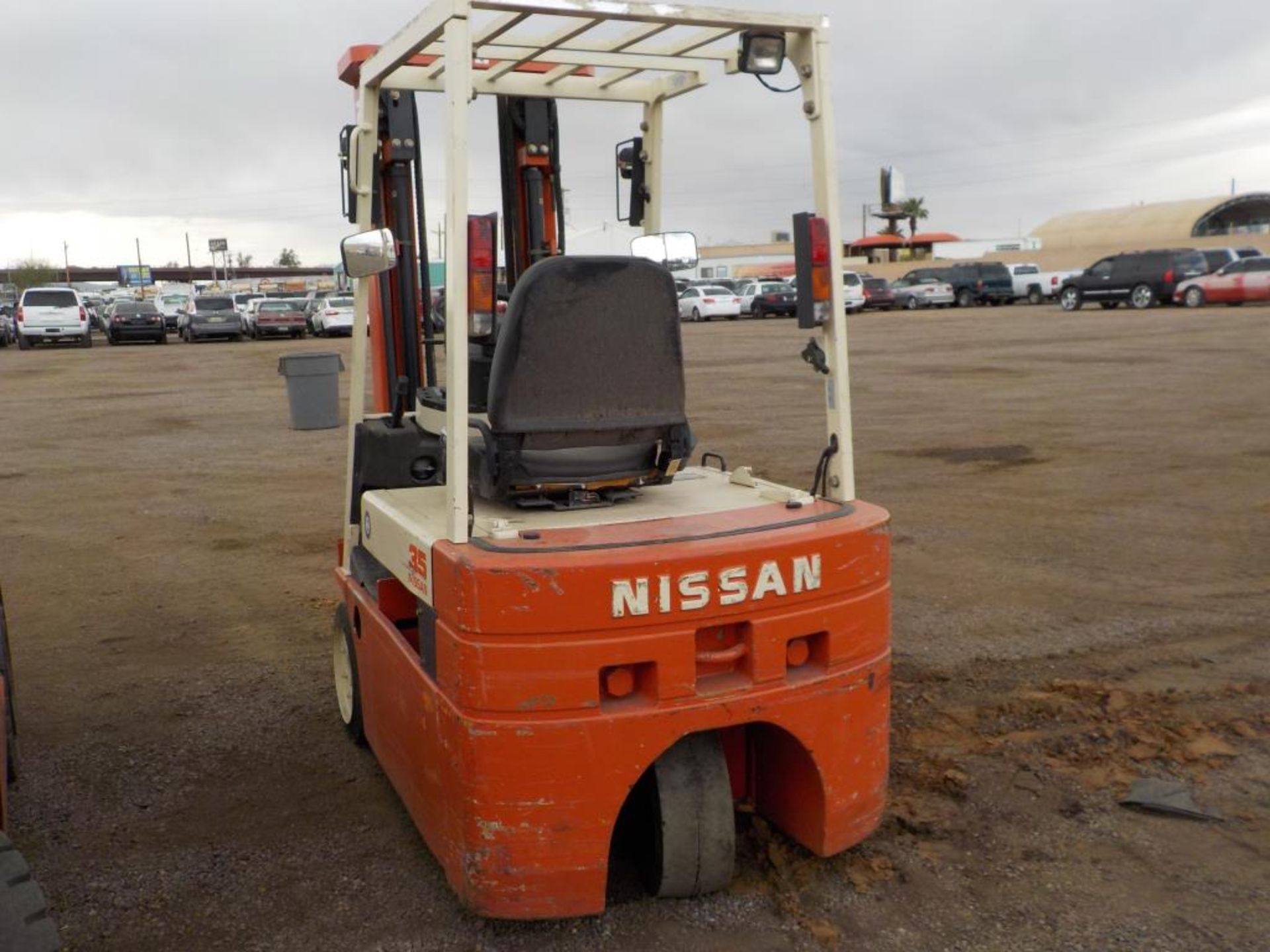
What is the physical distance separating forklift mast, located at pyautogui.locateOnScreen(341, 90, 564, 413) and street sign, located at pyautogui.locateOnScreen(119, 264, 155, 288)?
11912 cm

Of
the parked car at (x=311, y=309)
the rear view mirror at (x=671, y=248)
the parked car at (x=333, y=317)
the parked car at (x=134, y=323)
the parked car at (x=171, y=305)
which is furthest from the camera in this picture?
the parked car at (x=171, y=305)

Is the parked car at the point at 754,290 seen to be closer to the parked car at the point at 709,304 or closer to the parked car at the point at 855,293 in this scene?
the parked car at the point at 709,304

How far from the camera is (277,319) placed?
42156 millimetres

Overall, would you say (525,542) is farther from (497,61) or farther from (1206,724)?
(1206,724)

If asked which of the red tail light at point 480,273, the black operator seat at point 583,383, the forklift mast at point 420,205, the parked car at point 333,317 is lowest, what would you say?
the black operator seat at point 583,383

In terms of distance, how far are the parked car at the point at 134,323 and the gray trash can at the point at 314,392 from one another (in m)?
26.5

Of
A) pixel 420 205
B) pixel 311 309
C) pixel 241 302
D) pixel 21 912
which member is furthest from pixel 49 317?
pixel 21 912

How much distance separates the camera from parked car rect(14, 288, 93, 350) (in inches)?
1467

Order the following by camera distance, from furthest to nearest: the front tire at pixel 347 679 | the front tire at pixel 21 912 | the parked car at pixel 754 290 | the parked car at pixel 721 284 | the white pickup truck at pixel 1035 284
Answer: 1. the parked car at pixel 721 284
2. the parked car at pixel 754 290
3. the white pickup truck at pixel 1035 284
4. the front tire at pixel 347 679
5. the front tire at pixel 21 912

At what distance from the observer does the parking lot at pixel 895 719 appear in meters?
3.93

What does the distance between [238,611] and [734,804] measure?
14.1 feet

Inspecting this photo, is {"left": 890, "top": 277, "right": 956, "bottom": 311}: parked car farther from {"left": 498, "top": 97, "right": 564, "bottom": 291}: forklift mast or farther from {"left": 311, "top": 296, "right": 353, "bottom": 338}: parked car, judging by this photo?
{"left": 498, "top": 97, "right": 564, "bottom": 291}: forklift mast

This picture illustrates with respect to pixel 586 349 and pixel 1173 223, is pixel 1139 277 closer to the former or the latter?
pixel 586 349

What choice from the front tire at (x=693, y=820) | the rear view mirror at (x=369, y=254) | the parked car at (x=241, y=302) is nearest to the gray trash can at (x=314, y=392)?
the rear view mirror at (x=369, y=254)
